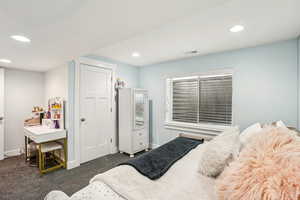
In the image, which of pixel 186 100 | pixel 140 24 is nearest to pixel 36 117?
pixel 140 24

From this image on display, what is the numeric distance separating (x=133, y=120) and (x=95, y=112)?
2.91 ft

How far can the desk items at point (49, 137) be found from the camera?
249 cm

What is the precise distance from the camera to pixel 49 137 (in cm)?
251

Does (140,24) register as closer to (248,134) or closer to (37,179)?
(248,134)

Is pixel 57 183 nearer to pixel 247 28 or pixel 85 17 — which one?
pixel 85 17

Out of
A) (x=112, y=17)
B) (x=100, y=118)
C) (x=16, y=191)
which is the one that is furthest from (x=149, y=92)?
(x=16, y=191)

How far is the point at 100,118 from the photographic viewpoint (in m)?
3.20

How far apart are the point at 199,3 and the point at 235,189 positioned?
1.27 m

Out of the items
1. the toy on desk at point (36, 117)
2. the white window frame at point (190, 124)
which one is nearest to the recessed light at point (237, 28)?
the white window frame at point (190, 124)

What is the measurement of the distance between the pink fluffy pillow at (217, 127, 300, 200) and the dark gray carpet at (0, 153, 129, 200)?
87.0 inches

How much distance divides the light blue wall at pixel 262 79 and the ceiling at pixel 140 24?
0.22m

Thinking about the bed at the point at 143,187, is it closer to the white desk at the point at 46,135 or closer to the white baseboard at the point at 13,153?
the white desk at the point at 46,135

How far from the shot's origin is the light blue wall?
2.23 metres

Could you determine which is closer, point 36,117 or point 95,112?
point 95,112
